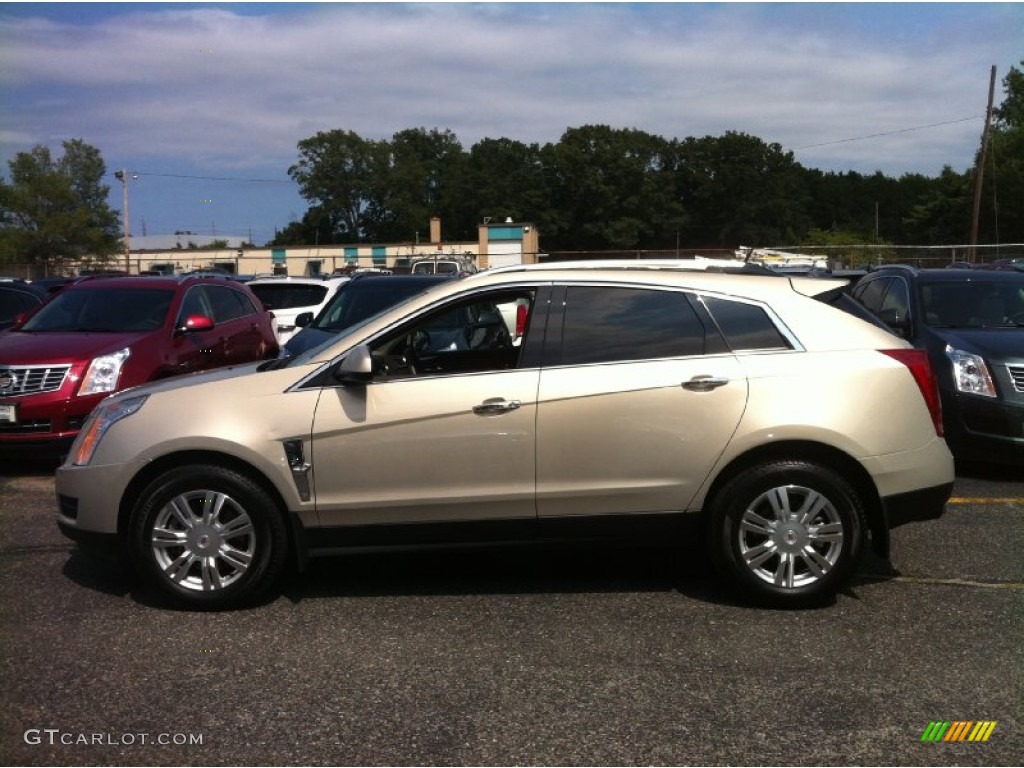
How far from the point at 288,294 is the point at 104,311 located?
5.04m

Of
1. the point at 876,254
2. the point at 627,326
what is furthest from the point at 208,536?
the point at 876,254

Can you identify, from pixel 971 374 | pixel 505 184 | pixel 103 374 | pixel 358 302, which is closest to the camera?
pixel 971 374

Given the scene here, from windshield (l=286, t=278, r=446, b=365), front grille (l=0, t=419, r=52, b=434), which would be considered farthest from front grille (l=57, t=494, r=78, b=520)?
windshield (l=286, t=278, r=446, b=365)

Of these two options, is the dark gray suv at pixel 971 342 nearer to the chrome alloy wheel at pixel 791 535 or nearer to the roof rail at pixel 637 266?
the roof rail at pixel 637 266

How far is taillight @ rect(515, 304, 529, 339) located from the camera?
4.98 m

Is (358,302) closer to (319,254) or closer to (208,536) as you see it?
(208,536)

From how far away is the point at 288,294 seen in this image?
13.8 meters

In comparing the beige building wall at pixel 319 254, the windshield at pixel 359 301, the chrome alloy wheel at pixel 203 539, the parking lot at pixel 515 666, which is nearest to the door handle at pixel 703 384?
the parking lot at pixel 515 666

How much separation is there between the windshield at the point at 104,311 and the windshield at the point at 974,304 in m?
7.17

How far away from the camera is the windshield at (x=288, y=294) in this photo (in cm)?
1366

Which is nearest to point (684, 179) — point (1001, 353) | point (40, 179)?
point (40, 179)

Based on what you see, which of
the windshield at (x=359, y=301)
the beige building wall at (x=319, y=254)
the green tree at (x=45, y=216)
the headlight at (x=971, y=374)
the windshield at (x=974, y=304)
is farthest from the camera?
the green tree at (x=45, y=216)

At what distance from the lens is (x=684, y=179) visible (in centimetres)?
9850

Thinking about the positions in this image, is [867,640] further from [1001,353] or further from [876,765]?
[1001,353]
